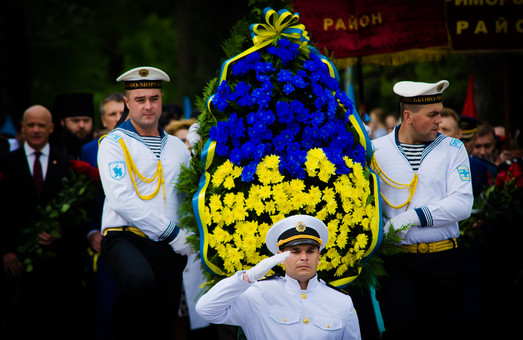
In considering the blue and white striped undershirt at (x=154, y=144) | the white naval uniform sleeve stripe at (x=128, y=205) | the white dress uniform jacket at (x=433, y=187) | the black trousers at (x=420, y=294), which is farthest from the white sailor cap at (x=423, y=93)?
the white naval uniform sleeve stripe at (x=128, y=205)

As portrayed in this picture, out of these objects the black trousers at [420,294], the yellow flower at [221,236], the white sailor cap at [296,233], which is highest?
the white sailor cap at [296,233]

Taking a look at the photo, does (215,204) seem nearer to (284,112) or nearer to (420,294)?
(284,112)

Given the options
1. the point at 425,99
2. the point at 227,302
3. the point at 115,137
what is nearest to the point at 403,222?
the point at 425,99

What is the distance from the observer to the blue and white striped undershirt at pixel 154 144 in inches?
247

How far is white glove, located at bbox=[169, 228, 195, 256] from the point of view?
604 centimetres

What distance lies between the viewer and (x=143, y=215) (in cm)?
592

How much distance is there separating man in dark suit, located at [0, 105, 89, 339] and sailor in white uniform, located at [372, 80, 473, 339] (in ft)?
11.4

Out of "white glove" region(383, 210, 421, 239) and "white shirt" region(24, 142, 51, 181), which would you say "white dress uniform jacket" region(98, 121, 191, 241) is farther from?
"white shirt" region(24, 142, 51, 181)

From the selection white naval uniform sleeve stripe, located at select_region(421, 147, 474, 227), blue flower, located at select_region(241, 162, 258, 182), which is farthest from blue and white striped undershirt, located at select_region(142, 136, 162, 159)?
white naval uniform sleeve stripe, located at select_region(421, 147, 474, 227)

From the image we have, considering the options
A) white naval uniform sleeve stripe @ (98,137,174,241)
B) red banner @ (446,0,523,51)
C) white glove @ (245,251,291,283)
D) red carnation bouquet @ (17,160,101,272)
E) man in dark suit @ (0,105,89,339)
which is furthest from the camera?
red banner @ (446,0,523,51)

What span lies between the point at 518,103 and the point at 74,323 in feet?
25.1

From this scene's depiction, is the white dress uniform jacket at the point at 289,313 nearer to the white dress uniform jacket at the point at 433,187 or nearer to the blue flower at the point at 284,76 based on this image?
the white dress uniform jacket at the point at 433,187

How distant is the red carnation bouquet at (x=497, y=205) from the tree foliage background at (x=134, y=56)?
1.96 metres

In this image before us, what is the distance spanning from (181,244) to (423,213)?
193 cm
